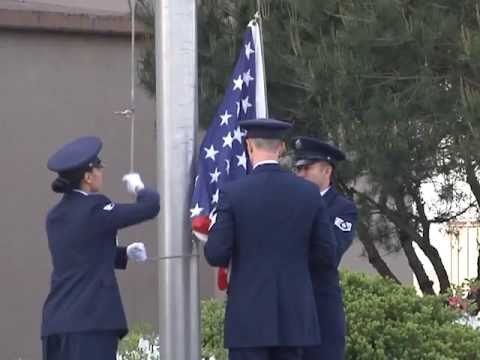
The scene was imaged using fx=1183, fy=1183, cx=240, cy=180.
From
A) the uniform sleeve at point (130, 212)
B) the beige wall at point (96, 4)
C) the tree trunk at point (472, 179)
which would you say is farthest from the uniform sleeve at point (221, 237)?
the beige wall at point (96, 4)

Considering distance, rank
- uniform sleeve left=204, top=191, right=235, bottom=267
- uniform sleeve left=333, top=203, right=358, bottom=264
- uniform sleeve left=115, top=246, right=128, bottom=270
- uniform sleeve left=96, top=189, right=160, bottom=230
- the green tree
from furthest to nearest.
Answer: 1. the green tree
2. uniform sleeve left=333, top=203, right=358, bottom=264
3. uniform sleeve left=115, top=246, right=128, bottom=270
4. uniform sleeve left=96, top=189, right=160, bottom=230
5. uniform sleeve left=204, top=191, right=235, bottom=267

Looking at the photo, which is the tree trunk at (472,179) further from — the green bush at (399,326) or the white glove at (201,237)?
the white glove at (201,237)

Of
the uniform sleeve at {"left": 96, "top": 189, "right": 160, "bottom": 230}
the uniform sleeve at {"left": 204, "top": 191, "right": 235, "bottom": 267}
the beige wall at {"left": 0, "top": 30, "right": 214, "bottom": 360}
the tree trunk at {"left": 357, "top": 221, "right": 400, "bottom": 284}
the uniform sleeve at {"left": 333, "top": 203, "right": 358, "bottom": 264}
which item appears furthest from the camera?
the beige wall at {"left": 0, "top": 30, "right": 214, "bottom": 360}

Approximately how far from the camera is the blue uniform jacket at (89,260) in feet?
17.7

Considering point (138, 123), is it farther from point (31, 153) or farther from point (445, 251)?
point (445, 251)

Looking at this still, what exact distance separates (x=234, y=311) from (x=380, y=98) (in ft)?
8.13

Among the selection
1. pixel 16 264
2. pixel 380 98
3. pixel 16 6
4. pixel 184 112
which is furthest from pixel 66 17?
pixel 184 112

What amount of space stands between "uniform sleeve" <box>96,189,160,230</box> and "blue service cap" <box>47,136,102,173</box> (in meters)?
0.21

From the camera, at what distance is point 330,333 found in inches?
226

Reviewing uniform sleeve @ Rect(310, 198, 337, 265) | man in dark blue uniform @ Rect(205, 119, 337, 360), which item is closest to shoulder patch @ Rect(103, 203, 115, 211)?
man in dark blue uniform @ Rect(205, 119, 337, 360)

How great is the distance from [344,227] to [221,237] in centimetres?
85

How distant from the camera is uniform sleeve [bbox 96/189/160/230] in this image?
5.39 m

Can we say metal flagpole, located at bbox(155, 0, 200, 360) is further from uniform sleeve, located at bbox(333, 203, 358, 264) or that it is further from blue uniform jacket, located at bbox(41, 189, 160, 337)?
uniform sleeve, located at bbox(333, 203, 358, 264)

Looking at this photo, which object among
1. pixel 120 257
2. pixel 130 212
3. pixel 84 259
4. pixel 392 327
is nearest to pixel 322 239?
pixel 130 212
